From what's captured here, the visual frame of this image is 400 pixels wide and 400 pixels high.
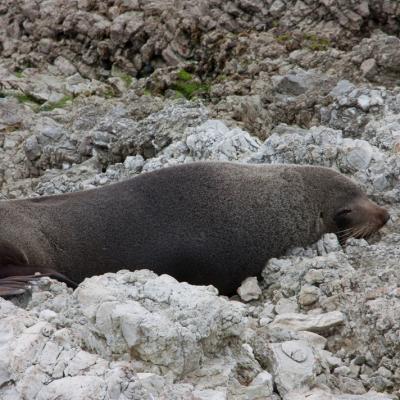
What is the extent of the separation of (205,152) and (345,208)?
198cm

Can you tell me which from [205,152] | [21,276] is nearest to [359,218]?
[205,152]

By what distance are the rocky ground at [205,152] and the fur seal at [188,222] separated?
280mm

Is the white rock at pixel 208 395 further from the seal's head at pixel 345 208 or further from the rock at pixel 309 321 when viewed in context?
the seal's head at pixel 345 208

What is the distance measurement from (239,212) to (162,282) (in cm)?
271

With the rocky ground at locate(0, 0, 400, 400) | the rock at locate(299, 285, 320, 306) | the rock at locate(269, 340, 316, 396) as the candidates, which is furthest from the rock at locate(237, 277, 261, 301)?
the rock at locate(269, 340, 316, 396)

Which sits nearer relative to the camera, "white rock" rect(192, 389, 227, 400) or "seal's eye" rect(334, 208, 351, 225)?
"white rock" rect(192, 389, 227, 400)

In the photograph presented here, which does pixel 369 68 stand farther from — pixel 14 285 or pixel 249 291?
pixel 14 285

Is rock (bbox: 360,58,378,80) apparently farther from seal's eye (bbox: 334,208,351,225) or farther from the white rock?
the white rock

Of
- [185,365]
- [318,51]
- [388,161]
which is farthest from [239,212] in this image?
[318,51]

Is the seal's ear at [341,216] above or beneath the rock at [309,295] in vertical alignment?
beneath

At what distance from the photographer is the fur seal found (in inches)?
322

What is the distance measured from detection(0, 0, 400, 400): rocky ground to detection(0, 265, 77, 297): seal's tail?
0.46 feet

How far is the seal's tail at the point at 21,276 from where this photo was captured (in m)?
6.78

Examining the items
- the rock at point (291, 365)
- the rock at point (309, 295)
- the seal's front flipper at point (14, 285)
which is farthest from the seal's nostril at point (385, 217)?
the seal's front flipper at point (14, 285)
